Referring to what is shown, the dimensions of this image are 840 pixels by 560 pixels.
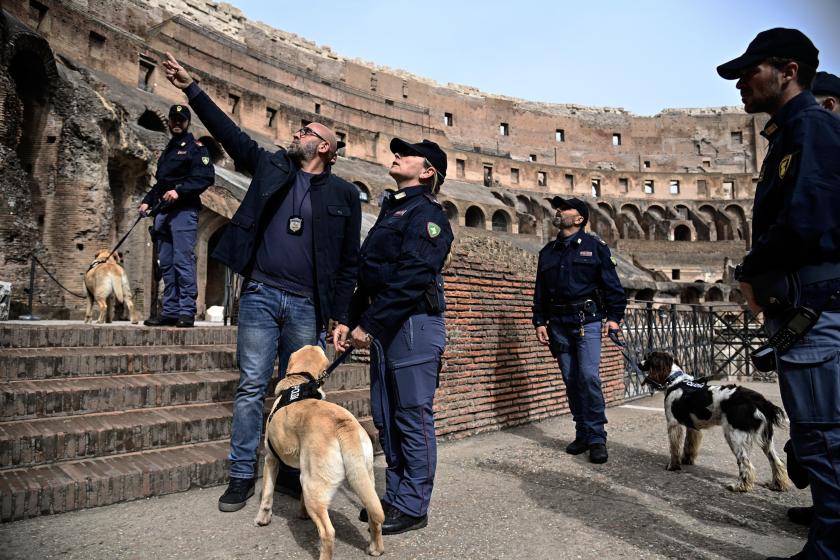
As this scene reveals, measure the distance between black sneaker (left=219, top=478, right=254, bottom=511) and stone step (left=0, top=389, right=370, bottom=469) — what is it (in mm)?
830

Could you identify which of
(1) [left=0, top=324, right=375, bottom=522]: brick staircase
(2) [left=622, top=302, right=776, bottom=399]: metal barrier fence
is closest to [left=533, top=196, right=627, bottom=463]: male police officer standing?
(1) [left=0, top=324, right=375, bottom=522]: brick staircase

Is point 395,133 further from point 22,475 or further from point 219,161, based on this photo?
point 22,475

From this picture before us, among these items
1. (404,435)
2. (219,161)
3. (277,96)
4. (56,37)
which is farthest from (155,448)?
(277,96)

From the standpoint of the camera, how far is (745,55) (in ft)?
6.47

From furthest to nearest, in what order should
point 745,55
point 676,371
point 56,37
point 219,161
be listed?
point 219,161 < point 56,37 < point 676,371 < point 745,55

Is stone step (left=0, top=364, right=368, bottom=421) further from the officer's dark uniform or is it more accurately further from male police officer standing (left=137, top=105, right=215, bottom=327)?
the officer's dark uniform

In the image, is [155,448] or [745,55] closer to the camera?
[745,55]

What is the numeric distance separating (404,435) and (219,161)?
1836 centimetres

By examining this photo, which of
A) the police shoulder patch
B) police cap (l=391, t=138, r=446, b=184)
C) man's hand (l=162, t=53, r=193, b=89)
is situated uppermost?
man's hand (l=162, t=53, r=193, b=89)

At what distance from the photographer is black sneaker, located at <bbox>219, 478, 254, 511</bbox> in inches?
103

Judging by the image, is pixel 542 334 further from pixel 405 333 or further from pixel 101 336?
pixel 101 336

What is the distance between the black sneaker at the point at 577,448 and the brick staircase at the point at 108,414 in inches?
66.2

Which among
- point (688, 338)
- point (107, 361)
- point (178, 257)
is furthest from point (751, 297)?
point (688, 338)

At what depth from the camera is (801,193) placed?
5.68 feet
